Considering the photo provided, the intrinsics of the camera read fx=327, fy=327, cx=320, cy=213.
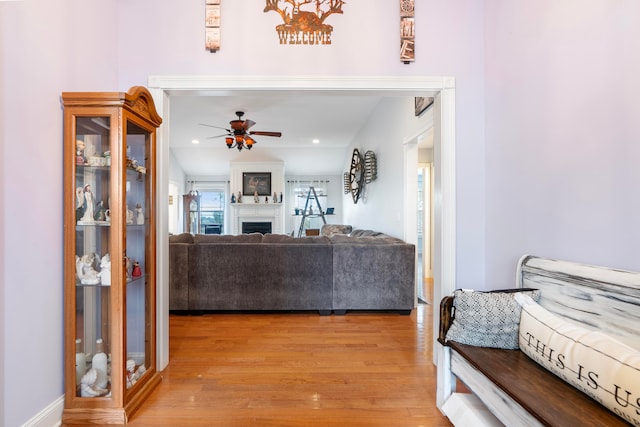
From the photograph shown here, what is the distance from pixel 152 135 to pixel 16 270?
40.6 inches

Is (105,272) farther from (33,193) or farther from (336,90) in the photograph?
(336,90)

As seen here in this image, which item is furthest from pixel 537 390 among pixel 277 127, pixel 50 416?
pixel 277 127

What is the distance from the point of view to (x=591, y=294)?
4.55ft

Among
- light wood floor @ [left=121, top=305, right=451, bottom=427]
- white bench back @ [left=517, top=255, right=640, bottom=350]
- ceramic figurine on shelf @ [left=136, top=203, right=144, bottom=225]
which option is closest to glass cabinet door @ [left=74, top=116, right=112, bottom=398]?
ceramic figurine on shelf @ [left=136, top=203, right=144, bottom=225]

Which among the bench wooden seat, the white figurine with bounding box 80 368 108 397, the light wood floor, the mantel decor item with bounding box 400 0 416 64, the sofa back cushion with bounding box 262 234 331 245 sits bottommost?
the light wood floor

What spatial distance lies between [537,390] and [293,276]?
8.52 ft

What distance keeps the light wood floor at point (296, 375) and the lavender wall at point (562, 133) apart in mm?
963

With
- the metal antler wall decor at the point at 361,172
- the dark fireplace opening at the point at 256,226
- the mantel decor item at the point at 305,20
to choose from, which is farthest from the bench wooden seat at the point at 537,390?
the dark fireplace opening at the point at 256,226

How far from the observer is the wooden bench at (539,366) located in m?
1.13

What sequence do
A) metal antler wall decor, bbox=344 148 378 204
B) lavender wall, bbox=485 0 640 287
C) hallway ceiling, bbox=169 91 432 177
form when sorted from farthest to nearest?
metal antler wall decor, bbox=344 148 378 204, hallway ceiling, bbox=169 91 432 177, lavender wall, bbox=485 0 640 287

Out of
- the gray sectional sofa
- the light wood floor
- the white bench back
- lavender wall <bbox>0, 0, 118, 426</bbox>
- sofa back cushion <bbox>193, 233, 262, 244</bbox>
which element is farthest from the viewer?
sofa back cushion <bbox>193, 233, 262, 244</bbox>

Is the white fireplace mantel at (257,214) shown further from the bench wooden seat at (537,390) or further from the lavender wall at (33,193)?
the bench wooden seat at (537,390)

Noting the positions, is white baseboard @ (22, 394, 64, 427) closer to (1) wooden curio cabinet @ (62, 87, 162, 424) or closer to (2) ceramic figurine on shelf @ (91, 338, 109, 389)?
(1) wooden curio cabinet @ (62, 87, 162, 424)

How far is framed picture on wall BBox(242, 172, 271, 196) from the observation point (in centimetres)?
902
